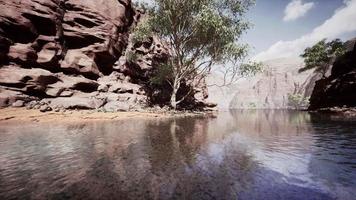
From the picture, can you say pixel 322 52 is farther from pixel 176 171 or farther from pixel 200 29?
pixel 176 171

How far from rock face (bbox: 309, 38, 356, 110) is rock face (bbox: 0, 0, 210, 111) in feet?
106

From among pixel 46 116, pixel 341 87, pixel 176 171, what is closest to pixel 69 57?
pixel 46 116

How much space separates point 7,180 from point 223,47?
35513 mm

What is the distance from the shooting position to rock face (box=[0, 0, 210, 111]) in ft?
90.0

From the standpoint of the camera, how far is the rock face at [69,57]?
27422 mm

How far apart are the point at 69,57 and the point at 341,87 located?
1718 inches

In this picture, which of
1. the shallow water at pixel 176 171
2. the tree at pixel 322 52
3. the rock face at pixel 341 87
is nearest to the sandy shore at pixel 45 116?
the shallow water at pixel 176 171

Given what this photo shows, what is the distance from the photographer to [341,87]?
145 feet

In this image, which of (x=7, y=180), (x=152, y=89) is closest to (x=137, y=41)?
(x=152, y=89)

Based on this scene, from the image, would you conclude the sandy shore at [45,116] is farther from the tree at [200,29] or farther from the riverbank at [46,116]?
the tree at [200,29]

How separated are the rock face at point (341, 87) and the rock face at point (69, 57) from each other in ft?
106

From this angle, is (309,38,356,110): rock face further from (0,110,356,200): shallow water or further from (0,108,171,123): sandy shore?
(0,108,171,123): sandy shore

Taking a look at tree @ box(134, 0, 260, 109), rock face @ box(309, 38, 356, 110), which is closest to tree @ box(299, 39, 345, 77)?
rock face @ box(309, 38, 356, 110)

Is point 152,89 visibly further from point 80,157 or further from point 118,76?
point 80,157
